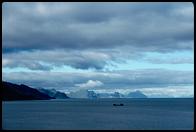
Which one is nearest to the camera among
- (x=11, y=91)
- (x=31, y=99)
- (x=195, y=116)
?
(x=195, y=116)

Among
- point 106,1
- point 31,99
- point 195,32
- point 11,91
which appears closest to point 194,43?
point 195,32

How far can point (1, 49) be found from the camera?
2.97m

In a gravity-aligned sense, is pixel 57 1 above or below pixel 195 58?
above

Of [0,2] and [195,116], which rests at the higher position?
[0,2]

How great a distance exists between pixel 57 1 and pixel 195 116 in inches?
53.7

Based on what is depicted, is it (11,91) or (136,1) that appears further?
(11,91)

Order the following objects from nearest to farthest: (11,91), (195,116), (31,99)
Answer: (195,116) < (11,91) < (31,99)

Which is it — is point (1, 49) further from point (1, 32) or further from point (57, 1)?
point (57, 1)

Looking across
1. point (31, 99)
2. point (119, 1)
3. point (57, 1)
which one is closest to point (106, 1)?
point (119, 1)

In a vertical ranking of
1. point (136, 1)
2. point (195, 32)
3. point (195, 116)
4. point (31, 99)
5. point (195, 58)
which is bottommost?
point (195, 116)

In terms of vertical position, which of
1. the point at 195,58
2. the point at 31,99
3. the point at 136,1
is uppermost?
the point at 31,99

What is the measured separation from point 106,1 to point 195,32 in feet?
2.37

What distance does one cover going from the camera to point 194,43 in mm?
2986

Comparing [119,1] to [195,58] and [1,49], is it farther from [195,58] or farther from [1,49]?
[1,49]
